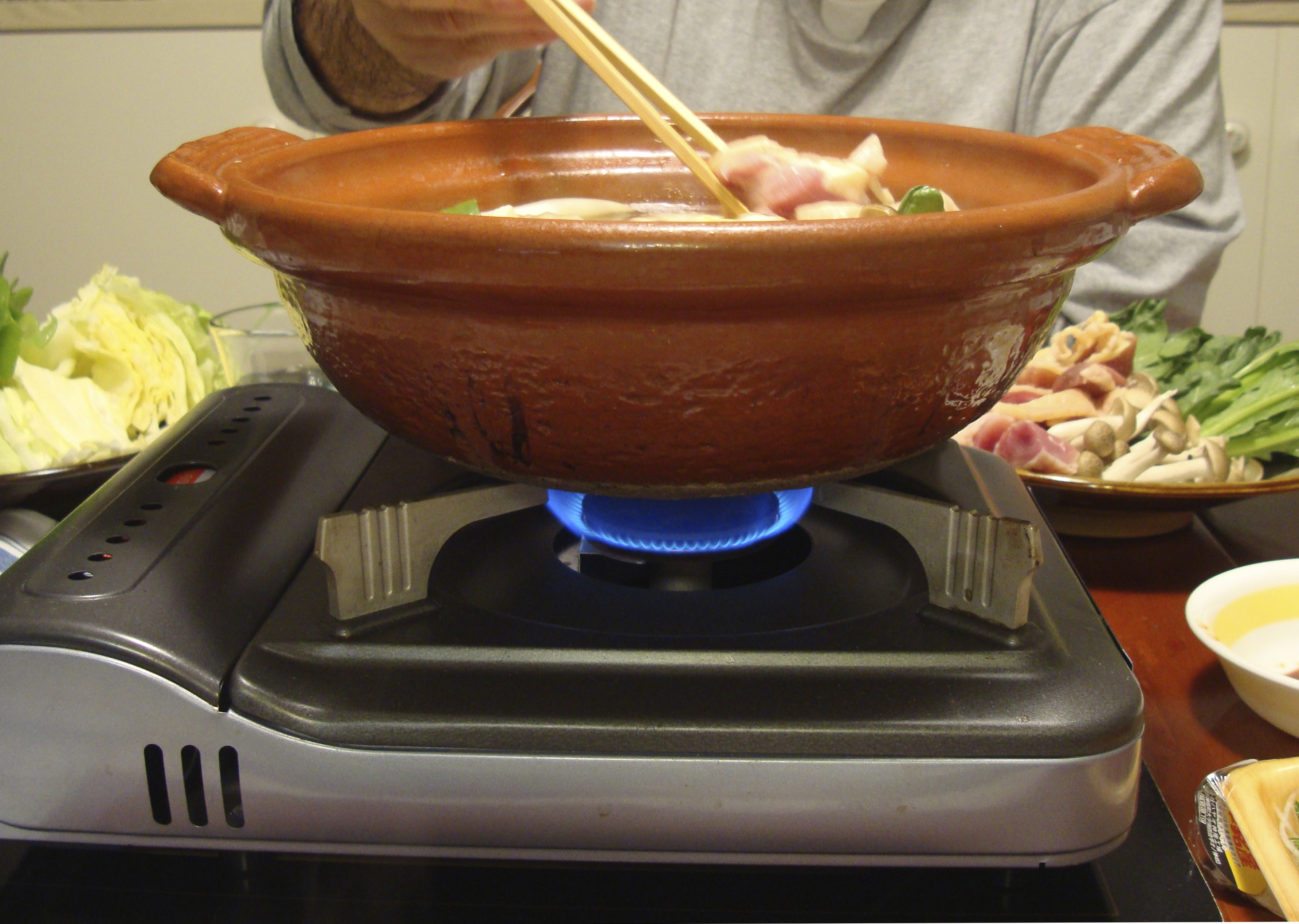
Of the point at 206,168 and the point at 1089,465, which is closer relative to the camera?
the point at 206,168

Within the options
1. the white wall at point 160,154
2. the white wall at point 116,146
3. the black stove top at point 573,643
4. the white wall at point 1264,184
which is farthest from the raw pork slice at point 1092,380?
the white wall at point 116,146

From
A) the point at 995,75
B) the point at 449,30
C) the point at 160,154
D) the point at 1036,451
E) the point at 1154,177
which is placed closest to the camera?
the point at 1154,177

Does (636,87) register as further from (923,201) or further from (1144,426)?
(1144,426)

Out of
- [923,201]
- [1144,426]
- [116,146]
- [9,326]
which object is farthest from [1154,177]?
[116,146]

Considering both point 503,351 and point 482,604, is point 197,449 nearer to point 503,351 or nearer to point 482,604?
point 482,604

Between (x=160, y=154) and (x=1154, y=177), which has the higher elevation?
(x=1154, y=177)

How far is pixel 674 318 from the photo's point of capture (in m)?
0.49

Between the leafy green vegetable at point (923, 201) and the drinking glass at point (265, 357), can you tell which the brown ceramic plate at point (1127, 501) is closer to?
the leafy green vegetable at point (923, 201)

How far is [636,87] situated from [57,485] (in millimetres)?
624

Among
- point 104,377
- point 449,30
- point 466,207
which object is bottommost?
point 104,377

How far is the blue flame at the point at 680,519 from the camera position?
69 centimetres

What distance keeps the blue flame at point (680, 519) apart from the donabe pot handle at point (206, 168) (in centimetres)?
29

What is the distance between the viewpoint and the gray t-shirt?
1.79 metres

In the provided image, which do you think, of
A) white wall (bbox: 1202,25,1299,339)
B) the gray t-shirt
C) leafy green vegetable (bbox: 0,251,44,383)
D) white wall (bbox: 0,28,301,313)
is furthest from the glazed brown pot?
white wall (bbox: 0,28,301,313)
